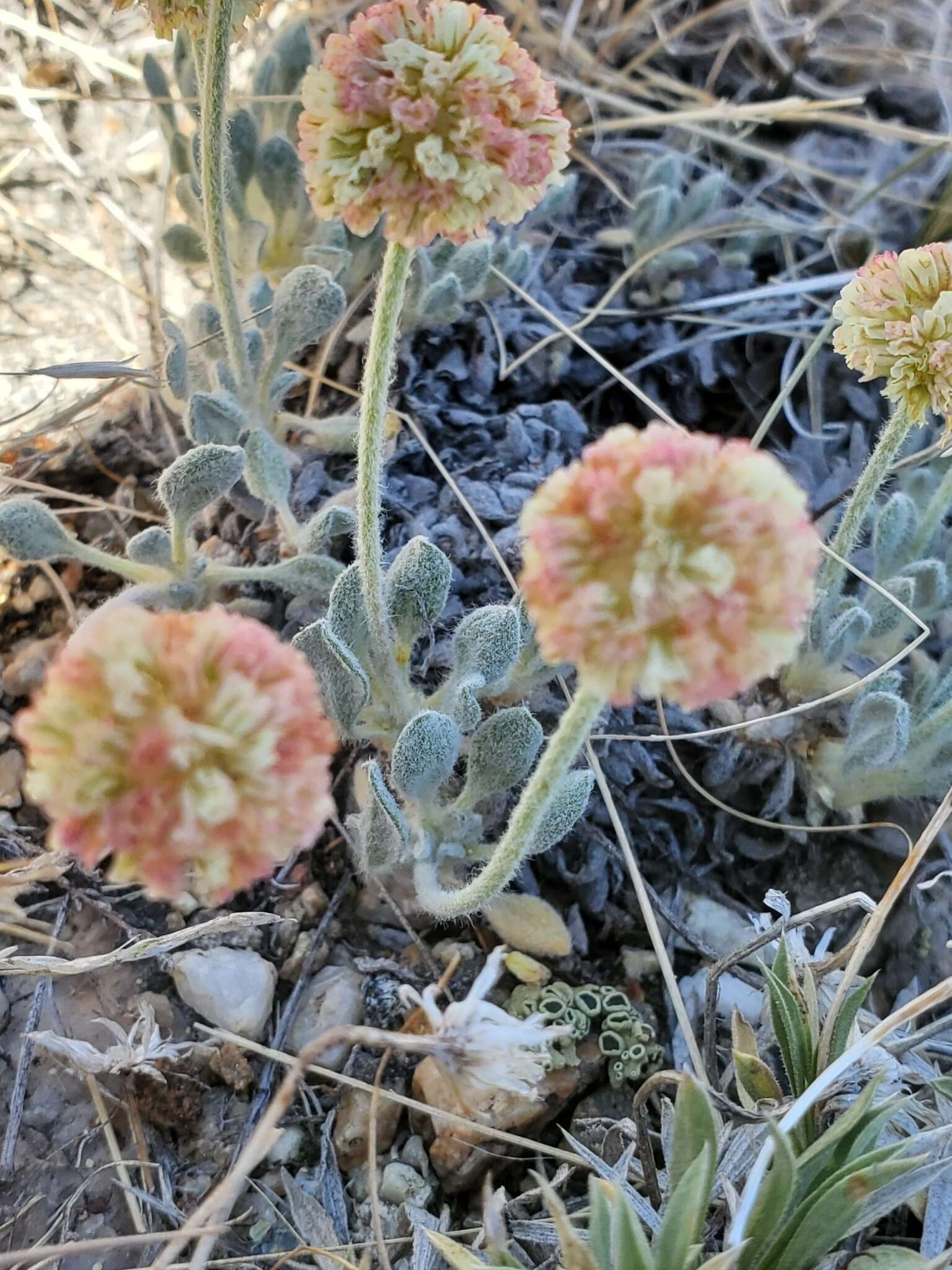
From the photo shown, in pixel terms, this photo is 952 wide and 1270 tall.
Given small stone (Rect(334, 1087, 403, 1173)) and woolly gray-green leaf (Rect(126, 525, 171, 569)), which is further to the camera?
woolly gray-green leaf (Rect(126, 525, 171, 569))

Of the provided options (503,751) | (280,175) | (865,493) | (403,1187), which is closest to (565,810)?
(503,751)

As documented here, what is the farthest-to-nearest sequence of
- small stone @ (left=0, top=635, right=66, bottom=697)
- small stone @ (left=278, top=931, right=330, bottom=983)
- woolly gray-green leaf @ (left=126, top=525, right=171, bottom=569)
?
small stone @ (left=0, top=635, right=66, bottom=697) → woolly gray-green leaf @ (left=126, top=525, right=171, bottom=569) → small stone @ (left=278, top=931, right=330, bottom=983)

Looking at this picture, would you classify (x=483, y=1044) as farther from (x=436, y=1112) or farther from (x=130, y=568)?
(x=130, y=568)

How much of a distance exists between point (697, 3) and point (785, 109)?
134 centimetres

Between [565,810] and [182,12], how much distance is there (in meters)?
1.69

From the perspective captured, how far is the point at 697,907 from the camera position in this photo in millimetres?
2312

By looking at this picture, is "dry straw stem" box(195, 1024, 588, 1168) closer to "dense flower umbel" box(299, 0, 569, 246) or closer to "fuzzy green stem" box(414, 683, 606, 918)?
"fuzzy green stem" box(414, 683, 606, 918)

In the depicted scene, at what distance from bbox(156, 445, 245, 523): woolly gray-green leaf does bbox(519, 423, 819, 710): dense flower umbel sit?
1.12 meters

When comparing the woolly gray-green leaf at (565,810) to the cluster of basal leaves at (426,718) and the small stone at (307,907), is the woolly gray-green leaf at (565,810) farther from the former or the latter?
the small stone at (307,907)

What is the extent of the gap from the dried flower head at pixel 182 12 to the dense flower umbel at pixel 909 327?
1335mm

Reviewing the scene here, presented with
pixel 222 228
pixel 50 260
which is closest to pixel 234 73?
pixel 50 260

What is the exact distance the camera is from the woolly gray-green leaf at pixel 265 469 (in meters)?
2.33

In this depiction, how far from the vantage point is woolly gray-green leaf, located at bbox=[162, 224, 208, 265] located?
269cm

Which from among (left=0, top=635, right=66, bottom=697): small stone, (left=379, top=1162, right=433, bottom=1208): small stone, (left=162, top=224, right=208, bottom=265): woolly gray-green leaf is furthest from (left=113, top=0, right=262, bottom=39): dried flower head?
(left=379, top=1162, right=433, bottom=1208): small stone
